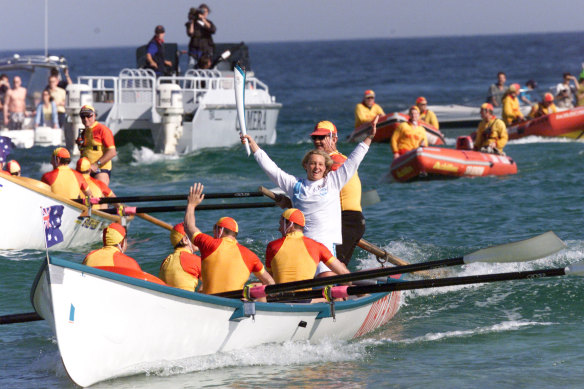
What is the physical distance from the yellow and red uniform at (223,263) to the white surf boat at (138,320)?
39cm

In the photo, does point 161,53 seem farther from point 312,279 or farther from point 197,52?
point 312,279

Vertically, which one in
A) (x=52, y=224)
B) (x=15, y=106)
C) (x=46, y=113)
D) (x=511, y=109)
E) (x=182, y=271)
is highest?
(x=52, y=224)

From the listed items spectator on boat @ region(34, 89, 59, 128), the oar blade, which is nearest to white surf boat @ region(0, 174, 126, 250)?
the oar blade

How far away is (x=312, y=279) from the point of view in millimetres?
8531

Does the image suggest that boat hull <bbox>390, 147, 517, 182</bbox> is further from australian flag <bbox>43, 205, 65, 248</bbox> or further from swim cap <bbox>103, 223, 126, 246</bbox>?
australian flag <bbox>43, 205, 65, 248</bbox>

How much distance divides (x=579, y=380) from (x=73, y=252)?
8069 millimetres

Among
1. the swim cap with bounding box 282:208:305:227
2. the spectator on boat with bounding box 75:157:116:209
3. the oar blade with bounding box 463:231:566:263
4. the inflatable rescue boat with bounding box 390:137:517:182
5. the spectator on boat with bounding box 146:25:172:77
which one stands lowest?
the inflatable rescue boat with bounding box 390:137:517:182

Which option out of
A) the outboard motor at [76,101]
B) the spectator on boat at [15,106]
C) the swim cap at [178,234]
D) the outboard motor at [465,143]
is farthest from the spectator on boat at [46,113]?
the swim cap at [178,234]

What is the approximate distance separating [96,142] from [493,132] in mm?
8875

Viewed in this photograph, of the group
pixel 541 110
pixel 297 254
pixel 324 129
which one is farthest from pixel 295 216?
pixel 541 110

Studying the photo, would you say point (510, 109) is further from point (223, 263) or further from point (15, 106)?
point (223, 263)

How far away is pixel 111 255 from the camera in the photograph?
914 centimetres

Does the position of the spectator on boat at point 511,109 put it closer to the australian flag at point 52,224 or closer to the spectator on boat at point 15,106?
the spectator on boat at point 15,106

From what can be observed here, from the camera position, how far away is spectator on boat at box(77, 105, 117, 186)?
14.6 meters
